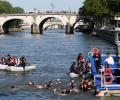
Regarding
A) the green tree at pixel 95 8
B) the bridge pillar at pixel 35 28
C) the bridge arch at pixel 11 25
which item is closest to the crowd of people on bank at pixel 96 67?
the green tree at pixel 95 8

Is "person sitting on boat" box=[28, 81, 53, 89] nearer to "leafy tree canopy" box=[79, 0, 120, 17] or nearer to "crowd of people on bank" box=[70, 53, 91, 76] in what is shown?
"crowd of people on bank" box=[70, 53, 91, 76]

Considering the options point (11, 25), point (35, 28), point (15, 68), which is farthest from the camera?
point (11, 25)

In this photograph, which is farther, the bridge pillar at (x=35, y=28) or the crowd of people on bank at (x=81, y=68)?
the bridge pillar at (x=35, y=28)

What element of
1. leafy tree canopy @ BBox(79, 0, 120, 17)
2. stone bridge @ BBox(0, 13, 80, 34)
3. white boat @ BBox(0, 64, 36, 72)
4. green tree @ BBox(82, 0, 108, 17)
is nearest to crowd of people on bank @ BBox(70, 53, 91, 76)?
white boat @ BBox(0, 64, 36, 72)

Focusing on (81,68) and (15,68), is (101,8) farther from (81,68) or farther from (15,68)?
(81,68)

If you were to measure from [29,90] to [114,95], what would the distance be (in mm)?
6831

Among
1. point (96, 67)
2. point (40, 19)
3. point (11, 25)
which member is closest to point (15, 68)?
point (96, 67)

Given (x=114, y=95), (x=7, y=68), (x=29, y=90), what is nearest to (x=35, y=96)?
(x=29, y=90)

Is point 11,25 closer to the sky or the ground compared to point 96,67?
closer to the ground

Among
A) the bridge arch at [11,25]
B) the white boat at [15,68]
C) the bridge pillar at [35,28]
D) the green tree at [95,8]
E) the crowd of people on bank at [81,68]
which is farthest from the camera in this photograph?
the bridge arch at [11,25]

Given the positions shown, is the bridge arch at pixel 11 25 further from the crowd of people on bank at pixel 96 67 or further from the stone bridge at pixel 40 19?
the crowd of people on bank at pixel 96 67

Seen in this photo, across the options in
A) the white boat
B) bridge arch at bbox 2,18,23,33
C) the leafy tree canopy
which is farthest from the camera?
bridge arch at bbox 2,18,23,33

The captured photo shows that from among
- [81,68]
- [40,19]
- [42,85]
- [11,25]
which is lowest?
[42,85]

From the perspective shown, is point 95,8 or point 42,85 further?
point 95,8
